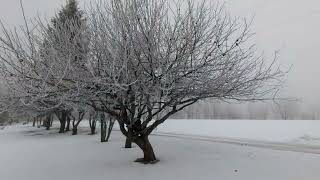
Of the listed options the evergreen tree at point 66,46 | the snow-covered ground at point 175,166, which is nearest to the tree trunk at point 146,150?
the snow-covered ground at point 175,166

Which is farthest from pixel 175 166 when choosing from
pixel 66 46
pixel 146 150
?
pixel 66 46

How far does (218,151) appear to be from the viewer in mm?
14430

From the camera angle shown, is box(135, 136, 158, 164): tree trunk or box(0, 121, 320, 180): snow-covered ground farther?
box(135, 136, 158, 164): tree trunk

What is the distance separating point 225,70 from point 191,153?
4.94 m

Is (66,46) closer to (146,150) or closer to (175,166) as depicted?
(146,150)

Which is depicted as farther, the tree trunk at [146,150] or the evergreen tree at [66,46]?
the tree trunk at [146,150]

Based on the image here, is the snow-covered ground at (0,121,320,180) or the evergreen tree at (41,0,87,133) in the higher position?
the evergreen tree at (41,0,87,133)

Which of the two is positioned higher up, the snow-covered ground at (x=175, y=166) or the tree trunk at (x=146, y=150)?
the tree trunk at (x=146, y=150)

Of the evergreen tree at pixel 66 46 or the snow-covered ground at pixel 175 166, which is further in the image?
the snow-covered ground at pixel 175 166

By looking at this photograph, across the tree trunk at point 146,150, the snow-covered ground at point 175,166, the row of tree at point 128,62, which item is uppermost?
the row of tree at point 128,62

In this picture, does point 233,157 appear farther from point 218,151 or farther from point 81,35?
point 81,35

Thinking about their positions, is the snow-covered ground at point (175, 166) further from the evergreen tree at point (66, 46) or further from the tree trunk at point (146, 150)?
the evergreen tree at point (66, 46)

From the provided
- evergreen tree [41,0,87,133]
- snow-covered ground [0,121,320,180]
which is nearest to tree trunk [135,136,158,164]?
snow-covered ground [0,121,320,180]

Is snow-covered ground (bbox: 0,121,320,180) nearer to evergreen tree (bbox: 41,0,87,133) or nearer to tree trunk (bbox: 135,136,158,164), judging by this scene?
tree trunk (bbox: 135,136,158,164)
